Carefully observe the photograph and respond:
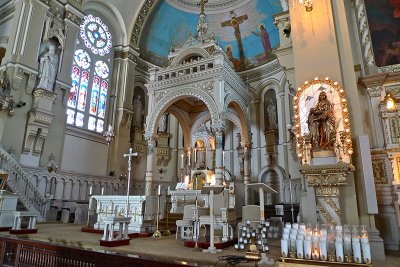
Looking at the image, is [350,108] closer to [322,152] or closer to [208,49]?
[322,152]

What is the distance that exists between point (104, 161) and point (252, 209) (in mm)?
9458

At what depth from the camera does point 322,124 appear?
5.59 metres

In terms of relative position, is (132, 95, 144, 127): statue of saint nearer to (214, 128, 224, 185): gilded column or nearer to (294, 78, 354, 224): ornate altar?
(214, 128, 224, 185): gilded column

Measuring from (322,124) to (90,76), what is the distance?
1204cm

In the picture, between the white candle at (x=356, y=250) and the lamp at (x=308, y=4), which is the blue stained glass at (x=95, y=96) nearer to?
the lamp at (x=308, y=4)

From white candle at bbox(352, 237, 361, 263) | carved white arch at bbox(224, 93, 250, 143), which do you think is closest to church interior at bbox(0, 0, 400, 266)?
white candle at bbox(352, 237, 361, 263)

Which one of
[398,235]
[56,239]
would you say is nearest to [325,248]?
[398,235]

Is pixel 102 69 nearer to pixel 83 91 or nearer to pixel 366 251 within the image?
pixel 83 91

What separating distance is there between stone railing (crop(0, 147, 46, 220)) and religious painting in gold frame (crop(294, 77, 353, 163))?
28.5 ft

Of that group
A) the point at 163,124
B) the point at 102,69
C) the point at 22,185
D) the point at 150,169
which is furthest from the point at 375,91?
the point at 102,69

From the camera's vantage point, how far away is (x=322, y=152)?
5.46 meters

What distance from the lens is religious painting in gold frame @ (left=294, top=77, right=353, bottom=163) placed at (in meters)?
5.27

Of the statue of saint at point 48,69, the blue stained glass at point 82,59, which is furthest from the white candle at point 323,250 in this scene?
the blue stained glass at point 82,59

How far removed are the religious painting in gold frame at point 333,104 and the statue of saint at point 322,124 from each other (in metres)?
0.07
